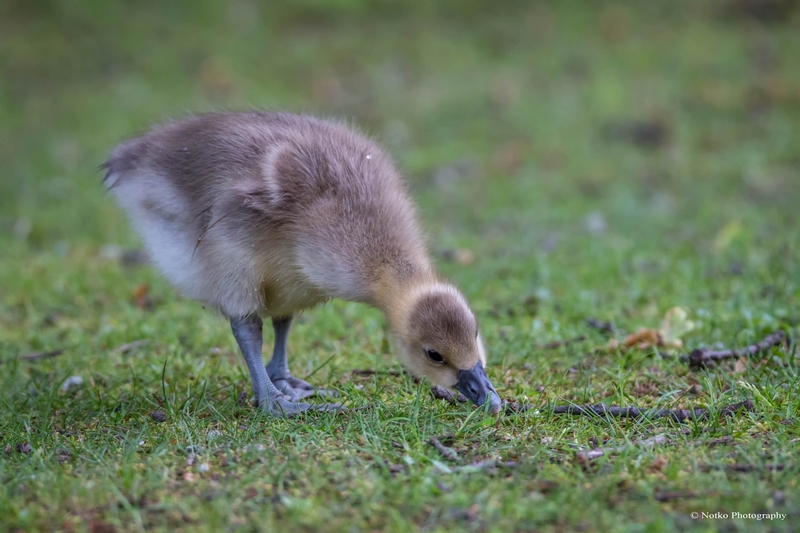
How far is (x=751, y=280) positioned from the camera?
5633 millimetres

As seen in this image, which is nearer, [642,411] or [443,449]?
[443,449]

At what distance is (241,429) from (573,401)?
4.92 ft

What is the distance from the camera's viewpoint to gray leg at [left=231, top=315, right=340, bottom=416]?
3.76m

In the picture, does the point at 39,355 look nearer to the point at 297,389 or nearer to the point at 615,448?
the point at 297,389

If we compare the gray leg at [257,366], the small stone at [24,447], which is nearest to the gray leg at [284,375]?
the gray leg at [257,366]

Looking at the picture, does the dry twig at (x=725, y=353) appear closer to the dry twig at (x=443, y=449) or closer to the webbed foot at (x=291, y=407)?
the dry twig at (x=443, y=449)

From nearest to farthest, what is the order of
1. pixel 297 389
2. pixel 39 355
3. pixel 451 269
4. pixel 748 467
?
pixel 748 467
pixel 297 389
pixel 39 355
pixel 451 269

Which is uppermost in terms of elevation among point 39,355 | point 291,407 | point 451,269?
point 291,407

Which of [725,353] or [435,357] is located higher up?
[435,357]

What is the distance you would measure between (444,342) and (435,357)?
0.37 feet

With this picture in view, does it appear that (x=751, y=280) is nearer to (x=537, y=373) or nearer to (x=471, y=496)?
(x=537, y=373)

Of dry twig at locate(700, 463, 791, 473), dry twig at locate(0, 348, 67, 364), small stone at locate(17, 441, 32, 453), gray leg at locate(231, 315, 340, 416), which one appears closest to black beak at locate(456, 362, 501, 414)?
gray leg at locate(231, 315, 340, 416)

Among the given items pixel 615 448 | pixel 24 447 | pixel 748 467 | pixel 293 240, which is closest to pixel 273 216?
pixel 293 240

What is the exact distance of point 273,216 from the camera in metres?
3.69
